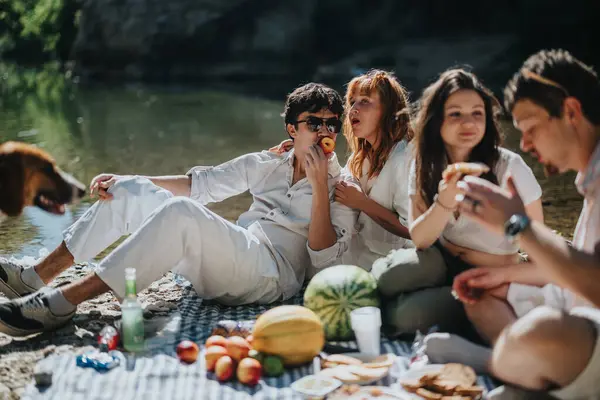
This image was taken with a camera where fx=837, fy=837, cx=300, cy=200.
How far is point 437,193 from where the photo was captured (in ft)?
13.7

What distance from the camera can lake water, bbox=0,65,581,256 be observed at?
27.7ft

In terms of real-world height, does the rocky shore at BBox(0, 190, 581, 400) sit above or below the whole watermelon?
below

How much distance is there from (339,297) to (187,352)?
33.3 inches

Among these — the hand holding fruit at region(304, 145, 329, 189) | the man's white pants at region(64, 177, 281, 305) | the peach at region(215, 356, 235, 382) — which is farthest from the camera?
the hand holding fruit at region(304, 145, 329, 189)

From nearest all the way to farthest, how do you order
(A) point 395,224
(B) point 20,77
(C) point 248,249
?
(C) point 248,249 < (A) point 395,224 < (B) point 20,77

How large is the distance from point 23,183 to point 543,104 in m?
2.57

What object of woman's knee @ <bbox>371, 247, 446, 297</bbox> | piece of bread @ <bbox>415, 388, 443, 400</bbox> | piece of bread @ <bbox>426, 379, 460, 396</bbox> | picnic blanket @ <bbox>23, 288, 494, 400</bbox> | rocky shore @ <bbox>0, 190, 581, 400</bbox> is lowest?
rocky shore @ <bbox>0, 190, 581, 400</bbox>

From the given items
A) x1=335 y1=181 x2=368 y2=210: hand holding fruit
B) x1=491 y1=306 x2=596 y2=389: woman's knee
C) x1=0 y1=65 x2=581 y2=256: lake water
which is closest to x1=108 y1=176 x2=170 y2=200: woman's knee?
x1=335 y1=181 x2=368 y2=210: hand holding fruit

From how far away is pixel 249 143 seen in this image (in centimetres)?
1442

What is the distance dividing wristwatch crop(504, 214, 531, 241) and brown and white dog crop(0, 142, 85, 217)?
2.36 meters

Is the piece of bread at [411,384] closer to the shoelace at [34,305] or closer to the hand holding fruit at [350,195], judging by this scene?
the hand holding fruit at [350,195]

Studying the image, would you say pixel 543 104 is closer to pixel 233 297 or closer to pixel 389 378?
pixel 389 378

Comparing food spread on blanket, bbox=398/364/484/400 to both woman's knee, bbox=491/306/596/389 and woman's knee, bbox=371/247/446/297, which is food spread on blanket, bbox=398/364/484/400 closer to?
woman's knee, bbox=491/306/596/389

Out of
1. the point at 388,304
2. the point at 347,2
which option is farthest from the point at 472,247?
the point at 347,2
